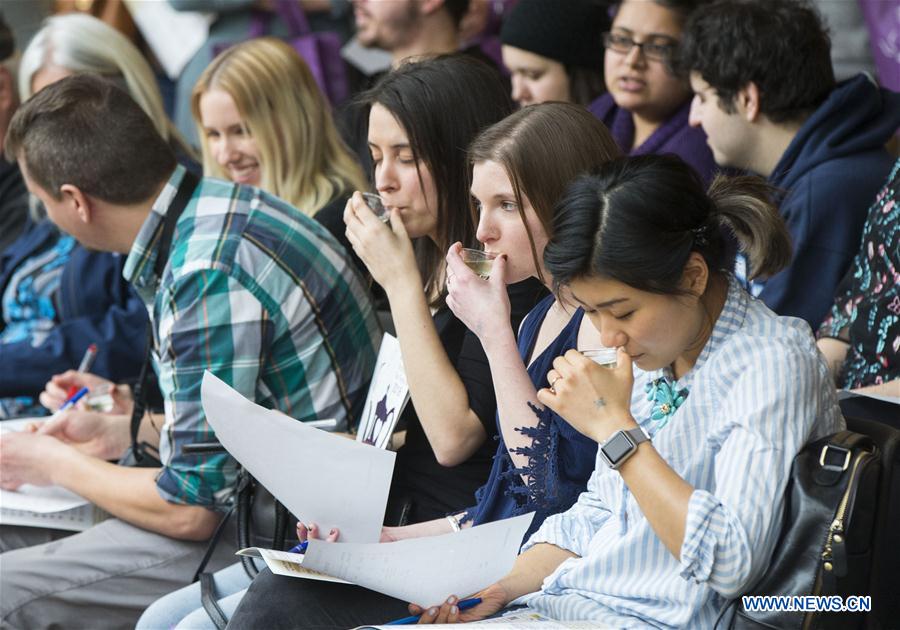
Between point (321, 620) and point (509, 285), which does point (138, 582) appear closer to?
point (321, 620)

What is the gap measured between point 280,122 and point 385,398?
144cm

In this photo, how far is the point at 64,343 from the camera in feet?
13.2

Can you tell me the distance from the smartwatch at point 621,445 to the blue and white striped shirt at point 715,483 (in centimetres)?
12

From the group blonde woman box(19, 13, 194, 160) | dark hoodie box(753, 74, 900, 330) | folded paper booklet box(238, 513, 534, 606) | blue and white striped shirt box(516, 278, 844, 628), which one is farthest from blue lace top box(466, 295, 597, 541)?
blonde woman box(19, 13, 194, 160)

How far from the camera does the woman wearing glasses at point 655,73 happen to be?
3.89m

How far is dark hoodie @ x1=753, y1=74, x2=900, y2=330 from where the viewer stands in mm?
3141

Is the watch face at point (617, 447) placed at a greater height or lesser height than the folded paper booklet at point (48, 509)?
greater

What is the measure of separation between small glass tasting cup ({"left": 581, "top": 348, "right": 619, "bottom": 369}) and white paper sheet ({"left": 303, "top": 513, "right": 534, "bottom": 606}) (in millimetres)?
287

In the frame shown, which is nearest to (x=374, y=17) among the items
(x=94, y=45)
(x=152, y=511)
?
(x=94, y=45)

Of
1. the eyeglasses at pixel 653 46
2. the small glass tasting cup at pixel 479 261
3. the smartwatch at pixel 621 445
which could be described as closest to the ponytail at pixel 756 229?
the smartwatch at pixel 621 445

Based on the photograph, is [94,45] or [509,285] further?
[94,45]

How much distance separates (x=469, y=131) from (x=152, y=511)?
1184mm

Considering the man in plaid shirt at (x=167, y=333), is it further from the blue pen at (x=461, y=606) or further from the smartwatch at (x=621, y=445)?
the smartwatch at (x=621, y=445)

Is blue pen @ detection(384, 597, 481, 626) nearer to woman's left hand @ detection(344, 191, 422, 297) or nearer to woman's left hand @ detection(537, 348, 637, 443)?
woman's left hand @ detection(537, 348, 637, 443)
